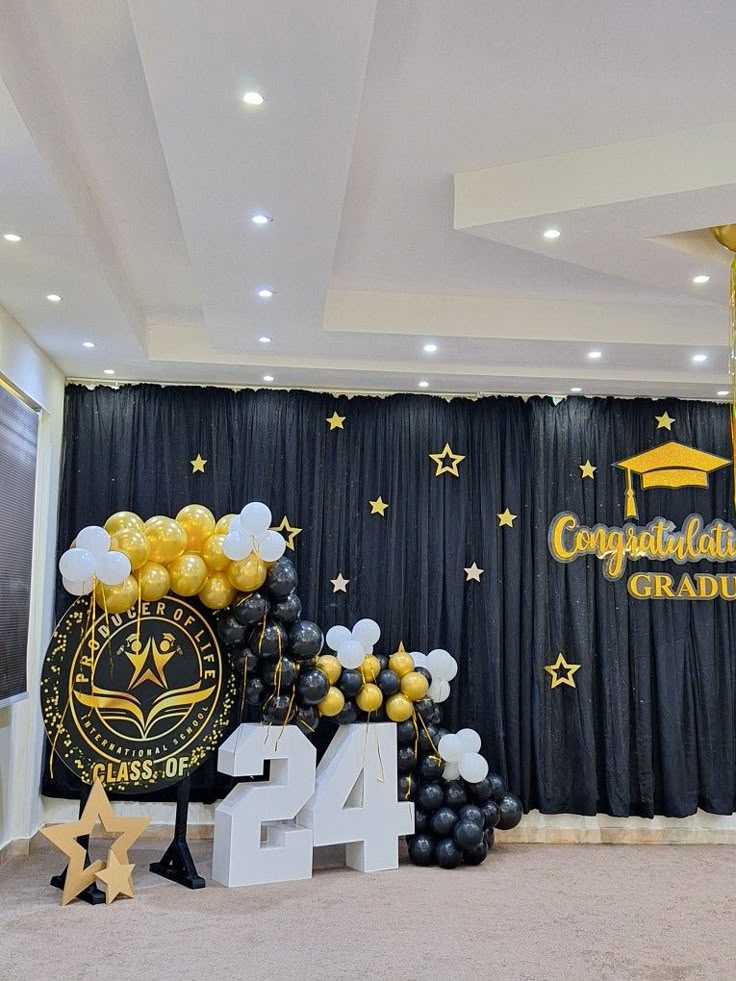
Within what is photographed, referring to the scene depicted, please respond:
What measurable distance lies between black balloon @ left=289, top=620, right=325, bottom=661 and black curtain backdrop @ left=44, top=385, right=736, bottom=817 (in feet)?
3.11

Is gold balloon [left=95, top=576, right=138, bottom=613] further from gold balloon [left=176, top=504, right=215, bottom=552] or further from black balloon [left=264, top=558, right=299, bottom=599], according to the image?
black balloon [left=264, top=558, right=299, bottom=599]

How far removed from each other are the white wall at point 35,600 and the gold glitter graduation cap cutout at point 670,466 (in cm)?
362

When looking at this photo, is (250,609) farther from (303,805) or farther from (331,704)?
(303,805)

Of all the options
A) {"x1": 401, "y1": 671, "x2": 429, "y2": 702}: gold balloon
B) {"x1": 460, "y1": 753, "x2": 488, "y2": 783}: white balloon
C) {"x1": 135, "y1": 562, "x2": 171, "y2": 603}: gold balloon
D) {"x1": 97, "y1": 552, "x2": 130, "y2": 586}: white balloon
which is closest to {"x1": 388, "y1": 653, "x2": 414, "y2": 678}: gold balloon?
{"x1": 401, "y1": 671, "x2": 429, "y2": 702}: gold balloon

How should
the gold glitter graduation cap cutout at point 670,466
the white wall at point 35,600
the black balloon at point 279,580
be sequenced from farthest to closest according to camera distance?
the gold glitter graduation cap cutout at point 670,466, the white wall at point 35,600, the black balloon at point 279,580

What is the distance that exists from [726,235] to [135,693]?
3.57 metres

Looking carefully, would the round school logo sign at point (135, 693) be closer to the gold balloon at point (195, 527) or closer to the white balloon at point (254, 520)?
the gold balloon at point (195, 527)

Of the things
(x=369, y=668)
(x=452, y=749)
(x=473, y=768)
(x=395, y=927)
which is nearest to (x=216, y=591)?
(x=369, y=668)

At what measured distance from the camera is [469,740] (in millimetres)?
5520

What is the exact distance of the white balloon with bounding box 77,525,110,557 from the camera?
466 cm

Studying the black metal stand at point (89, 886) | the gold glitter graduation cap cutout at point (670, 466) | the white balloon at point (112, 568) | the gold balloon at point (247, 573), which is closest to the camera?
the black metal stand at point (89, 886)

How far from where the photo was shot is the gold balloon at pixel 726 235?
13.5 feet

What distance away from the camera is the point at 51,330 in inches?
201

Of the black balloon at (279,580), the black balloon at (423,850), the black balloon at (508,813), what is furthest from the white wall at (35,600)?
the black balloon at (508,813)
